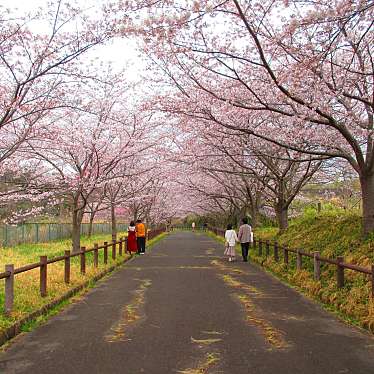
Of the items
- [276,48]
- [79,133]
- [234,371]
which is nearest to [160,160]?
[79,133]

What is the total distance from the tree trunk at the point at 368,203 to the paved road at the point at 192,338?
246cm

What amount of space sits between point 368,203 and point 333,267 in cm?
181

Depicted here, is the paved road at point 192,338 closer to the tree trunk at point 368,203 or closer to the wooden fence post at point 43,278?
the wooden fence post at point 43,278

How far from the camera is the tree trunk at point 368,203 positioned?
1129 cm

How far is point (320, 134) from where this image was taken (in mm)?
15156

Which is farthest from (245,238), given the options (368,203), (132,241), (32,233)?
(32,233)

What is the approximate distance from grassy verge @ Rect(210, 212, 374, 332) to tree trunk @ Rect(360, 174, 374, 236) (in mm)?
327

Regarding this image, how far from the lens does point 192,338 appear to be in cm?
641

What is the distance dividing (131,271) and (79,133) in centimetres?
531

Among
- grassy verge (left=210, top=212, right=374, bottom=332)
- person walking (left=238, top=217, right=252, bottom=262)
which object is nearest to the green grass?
grassy verge (left=210, top=212, right=374, bottom=332)

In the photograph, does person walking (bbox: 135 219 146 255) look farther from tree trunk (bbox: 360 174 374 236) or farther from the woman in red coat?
tree trunk (bbox: 360 174 374 236)

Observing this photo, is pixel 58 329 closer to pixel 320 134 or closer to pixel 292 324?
pixel 292 324

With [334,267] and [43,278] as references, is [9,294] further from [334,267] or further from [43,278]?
[334,267]

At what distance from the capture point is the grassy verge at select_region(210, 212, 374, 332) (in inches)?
316
